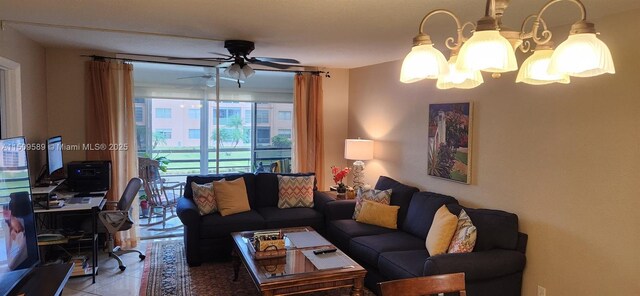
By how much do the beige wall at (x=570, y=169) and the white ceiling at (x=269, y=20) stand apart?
20.5 inches

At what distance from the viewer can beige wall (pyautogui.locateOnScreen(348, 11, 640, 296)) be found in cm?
251

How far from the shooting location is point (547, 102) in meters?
3.00

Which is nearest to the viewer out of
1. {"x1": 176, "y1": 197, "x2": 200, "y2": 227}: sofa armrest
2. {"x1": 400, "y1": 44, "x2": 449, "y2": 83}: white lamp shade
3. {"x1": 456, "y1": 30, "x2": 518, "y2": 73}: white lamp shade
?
{"x1": 456, "y1": 30, "x2": 518, "y2": 73}: white lamp shade

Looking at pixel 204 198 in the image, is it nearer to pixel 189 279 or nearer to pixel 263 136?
pixel 189 279

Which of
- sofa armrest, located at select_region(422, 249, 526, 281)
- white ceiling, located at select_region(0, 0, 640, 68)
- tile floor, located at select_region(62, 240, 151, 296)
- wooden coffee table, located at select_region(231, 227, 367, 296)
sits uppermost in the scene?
white ceiling, located at select_region(0, 0, 640, 68)

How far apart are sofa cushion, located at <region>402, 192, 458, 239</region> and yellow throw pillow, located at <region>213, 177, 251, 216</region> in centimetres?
185

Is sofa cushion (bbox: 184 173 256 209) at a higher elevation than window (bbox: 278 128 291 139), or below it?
below

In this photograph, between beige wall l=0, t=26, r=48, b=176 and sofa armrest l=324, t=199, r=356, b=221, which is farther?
sofa armrest l=324, t=199, r=356, b=221

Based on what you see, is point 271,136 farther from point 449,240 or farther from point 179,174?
point 449,240

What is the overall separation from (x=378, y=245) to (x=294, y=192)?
1622 millimetres

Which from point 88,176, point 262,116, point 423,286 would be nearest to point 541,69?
point 423,286

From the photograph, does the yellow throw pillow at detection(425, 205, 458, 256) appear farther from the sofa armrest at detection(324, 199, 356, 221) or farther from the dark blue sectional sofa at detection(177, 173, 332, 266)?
the dark blue sectional sofa at detection(177, 173, 332, 266)

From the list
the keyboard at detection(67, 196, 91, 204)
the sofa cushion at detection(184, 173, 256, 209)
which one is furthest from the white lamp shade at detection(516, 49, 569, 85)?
the keyboard at detection(67, 196, 91, 204)

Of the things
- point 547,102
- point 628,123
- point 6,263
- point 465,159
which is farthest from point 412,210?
point 6,263
